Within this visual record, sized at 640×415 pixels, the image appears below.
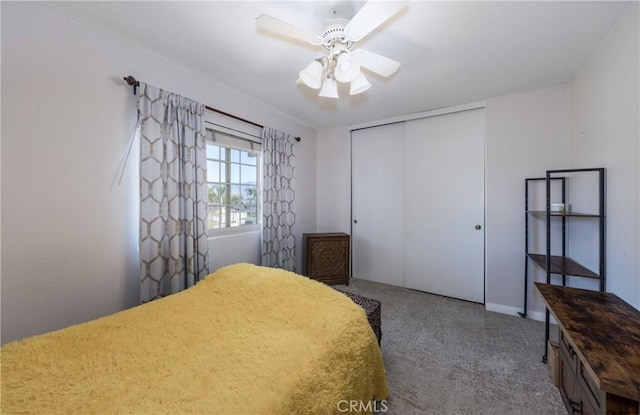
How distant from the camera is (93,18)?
4.81ft

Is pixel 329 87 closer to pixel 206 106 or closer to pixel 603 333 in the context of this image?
pixel 206 106

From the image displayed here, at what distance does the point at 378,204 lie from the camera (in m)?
3.36

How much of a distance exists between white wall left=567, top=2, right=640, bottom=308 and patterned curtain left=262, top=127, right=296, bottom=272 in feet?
9.02

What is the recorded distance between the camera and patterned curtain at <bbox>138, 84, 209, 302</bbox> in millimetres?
1733

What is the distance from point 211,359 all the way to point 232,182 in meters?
1.93

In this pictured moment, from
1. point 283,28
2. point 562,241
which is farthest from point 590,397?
point 283,28

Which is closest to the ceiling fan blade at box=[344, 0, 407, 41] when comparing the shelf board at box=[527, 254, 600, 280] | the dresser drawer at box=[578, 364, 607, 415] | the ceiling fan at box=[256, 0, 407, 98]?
the ceiling fan at box=[256, 0, 407, 98]

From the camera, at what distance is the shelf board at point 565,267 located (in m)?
1.70

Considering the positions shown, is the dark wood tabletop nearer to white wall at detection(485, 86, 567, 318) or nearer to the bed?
the bed

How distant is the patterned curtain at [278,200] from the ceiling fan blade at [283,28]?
1.56 metres

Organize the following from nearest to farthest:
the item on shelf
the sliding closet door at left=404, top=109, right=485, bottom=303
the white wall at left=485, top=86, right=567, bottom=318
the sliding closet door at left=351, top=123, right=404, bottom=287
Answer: the item on shelf, the white wall at left=485, top=86, right=567, bottom=318, the sliding closet door at left=404, top=109, right=485, bottom=303, the sliding closet door at left=351, top=123, right=404, bottom=287

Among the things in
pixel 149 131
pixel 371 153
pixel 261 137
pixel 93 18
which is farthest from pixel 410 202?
pixel 93 18

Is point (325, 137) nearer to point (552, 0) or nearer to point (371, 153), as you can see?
point (371, 153)

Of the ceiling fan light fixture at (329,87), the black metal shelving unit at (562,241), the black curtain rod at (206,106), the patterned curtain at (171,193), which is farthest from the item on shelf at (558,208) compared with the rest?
the patterned curtain at (171,193)
